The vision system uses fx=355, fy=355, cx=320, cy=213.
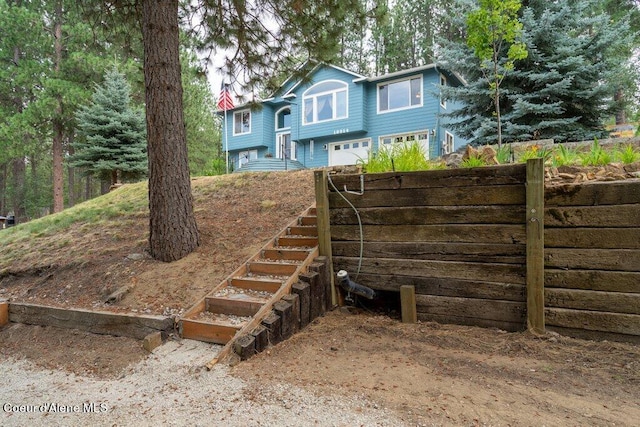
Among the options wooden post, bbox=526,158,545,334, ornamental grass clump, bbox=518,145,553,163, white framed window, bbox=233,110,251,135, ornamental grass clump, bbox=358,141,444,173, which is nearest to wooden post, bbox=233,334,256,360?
ornamental grass clump, bbox=358,141,444,173

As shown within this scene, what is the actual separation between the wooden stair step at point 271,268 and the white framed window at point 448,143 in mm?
11360

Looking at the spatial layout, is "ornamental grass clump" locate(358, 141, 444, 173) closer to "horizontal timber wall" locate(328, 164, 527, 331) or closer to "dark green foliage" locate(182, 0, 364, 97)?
"horizontal timber wall" locate(328, 164, 527, 331)

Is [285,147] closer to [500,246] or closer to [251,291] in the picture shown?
[251,291]

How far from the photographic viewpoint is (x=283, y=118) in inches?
728

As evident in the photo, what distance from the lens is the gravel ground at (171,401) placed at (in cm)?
199

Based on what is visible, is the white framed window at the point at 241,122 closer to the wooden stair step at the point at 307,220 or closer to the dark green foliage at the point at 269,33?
the dark green foliage at the point at 269,33

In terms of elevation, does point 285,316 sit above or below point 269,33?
below

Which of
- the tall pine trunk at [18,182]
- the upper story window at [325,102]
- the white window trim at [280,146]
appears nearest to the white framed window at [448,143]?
the upper story window at [325,102]

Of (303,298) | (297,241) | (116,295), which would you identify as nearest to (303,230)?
(297,241)

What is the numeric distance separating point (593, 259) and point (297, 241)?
2.88 meters

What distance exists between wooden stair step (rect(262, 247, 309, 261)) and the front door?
13818 mm

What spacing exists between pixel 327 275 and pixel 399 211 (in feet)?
3.29

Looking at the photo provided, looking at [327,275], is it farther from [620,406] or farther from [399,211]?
[620,406]

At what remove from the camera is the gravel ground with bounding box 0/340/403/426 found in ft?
6.53
